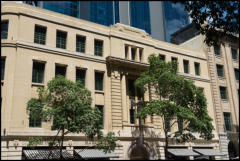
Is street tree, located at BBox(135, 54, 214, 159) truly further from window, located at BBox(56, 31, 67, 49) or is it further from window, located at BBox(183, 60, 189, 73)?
window, located at BBox(183, 60, 189, 73)

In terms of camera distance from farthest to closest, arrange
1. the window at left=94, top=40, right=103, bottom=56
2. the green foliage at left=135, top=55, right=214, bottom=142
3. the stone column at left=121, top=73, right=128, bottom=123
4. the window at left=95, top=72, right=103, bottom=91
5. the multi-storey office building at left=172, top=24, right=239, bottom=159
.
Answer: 1. the multi-storey office building at left=172, top=24, right=239, bottom=159
2. the window at left=94, top=40, right=103, bottom=56
3. the window at left=95, top=72, right=103, bottom=91
4. the stone column at left=121, top=73, right=128, bottom=123
5. the green foliage at left=135, top=55, right=214, bottom=142

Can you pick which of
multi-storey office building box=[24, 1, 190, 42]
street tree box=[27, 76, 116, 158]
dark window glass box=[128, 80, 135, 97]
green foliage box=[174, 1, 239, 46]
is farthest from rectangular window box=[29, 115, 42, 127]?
multi-storey office building box=[24, 1, 190, 42]

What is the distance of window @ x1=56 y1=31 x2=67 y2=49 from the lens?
25.7 m

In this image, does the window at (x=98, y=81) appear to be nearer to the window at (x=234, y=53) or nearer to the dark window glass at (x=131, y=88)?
the dark window glass at (x=131, y=88)

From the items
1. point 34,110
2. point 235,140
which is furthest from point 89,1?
point 34,110

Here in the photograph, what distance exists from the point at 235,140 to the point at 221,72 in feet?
30.2

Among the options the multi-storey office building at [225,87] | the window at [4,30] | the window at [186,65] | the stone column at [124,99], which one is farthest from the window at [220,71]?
the window at [4,30]

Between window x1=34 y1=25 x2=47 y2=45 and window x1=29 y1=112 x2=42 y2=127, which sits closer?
window x1=29 y1=112 x2=42 y2=127

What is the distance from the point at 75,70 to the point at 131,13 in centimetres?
9184

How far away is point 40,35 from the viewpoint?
2480 cm

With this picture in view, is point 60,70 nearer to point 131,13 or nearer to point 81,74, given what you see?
point 81,74

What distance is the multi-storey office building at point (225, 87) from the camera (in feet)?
112

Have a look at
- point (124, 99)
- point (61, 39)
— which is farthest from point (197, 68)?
point (61, 39)

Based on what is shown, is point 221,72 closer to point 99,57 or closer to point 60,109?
point 99,57
